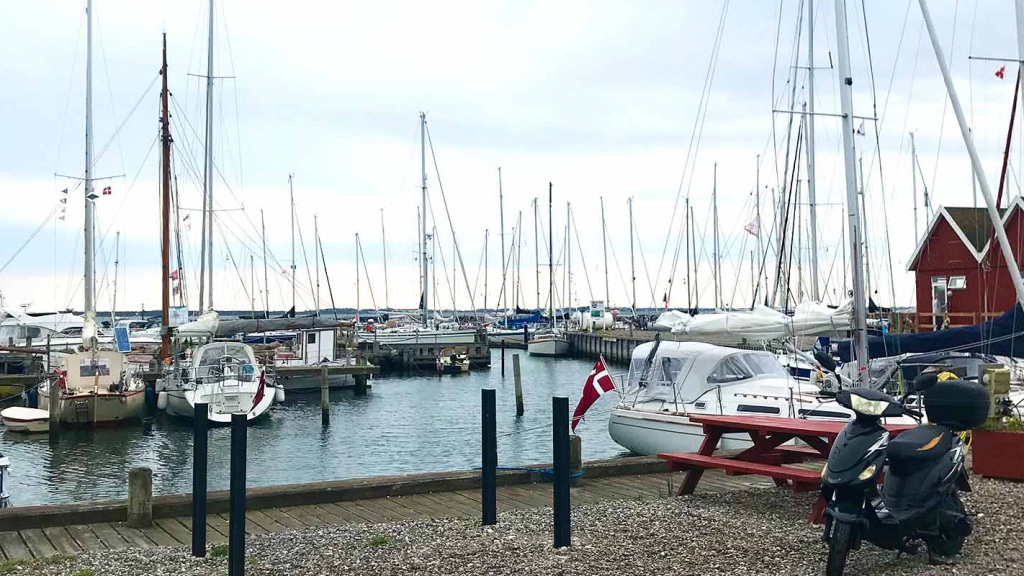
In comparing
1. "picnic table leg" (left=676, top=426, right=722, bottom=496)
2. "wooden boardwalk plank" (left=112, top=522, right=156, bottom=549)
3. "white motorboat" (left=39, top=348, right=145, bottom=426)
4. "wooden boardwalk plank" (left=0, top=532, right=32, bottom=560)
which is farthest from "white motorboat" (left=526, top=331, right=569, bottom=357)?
"wooden boardwalk plank" (left=0, top=532, right=32, bottom=560)

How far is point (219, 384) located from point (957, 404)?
28156 millimetres

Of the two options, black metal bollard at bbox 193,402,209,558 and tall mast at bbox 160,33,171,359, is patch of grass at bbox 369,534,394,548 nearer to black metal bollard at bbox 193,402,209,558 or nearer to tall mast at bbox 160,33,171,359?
black metal bollard at bbox 193,402,209,558

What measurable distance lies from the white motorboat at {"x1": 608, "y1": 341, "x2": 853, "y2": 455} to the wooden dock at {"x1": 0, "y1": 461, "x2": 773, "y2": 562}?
23.6 feet

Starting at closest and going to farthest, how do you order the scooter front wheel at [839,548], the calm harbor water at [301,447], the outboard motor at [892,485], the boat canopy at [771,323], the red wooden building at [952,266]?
the scooter front wheel at [839,548]
the outboard motor at [892,485]
the boat canopy at [771,323]
the calm harbor water at [301,447]
the red wooden building at [952,266]

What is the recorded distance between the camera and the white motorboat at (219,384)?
31.5m

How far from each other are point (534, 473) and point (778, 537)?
3.64 metres

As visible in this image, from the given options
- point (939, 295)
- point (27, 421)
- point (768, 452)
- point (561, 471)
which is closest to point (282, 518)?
point (561, 471)

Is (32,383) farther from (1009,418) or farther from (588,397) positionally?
(1009,418)

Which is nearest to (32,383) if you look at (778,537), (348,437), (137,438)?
(137,438)

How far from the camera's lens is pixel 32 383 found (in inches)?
1478

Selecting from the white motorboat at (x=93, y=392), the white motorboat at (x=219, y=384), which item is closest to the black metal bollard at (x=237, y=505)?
the white motorboat at (x=219, y=384)

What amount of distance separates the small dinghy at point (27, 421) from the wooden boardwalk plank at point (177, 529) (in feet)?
79.1

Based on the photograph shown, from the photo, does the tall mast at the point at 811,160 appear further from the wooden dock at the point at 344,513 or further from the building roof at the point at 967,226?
the wooden dock at the point at 344,513

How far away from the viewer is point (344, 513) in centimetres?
946
